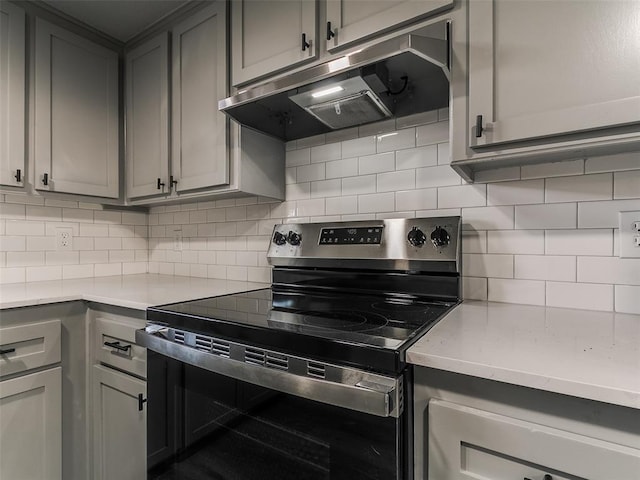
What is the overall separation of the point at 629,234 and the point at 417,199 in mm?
649

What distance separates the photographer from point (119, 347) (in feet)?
4.27

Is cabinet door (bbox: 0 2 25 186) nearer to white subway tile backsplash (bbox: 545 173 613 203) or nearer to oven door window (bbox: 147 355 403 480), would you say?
oven door window (bbox: 147 355 403 480)

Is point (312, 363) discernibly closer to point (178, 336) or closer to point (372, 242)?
point (178, 336)

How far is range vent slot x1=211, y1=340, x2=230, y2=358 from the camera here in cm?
89

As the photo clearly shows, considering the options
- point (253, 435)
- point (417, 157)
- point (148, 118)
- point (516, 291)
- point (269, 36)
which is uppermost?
point (269, 36)

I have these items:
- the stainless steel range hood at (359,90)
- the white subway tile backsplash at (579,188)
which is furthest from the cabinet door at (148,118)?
the white subway tile backsplash at (579,188)

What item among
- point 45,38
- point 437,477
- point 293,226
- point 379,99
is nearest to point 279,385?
point 437,477

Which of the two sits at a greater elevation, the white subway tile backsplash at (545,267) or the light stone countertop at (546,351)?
the white subway tile backsplash at (545,267)

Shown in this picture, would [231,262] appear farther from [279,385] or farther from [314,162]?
[279,385]

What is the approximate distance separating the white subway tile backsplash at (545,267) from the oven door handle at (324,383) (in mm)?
752

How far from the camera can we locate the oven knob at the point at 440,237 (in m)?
1.18

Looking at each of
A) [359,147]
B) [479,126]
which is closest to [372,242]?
[359,147]

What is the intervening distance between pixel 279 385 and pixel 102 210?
1905 millimetres

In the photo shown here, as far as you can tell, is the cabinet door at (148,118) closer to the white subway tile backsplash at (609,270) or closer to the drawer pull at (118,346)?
the drawer pull at (118,346)
